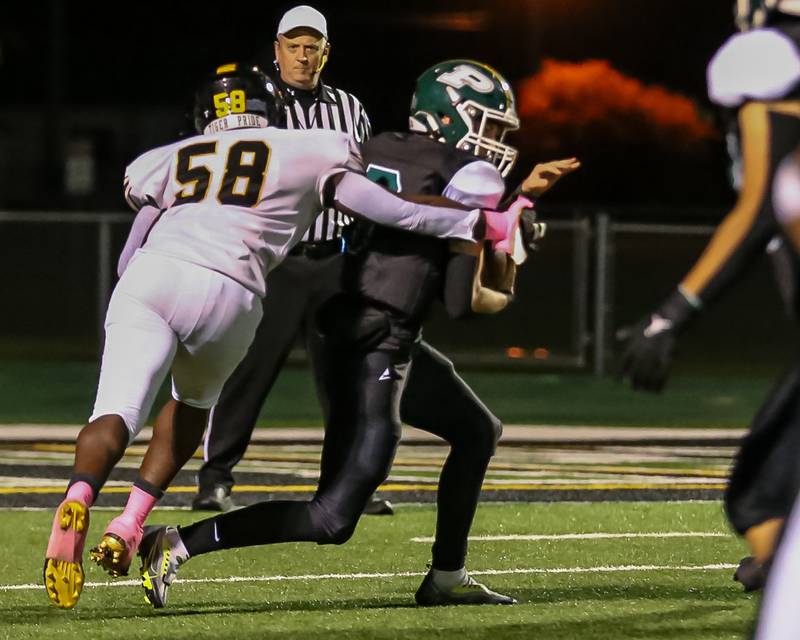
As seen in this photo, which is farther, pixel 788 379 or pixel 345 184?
pixel 345 184

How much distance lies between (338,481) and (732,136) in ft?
5.80

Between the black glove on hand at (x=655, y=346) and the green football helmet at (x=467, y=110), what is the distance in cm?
184

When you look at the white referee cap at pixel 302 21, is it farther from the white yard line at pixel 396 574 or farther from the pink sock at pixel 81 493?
the pink sock at pixel 81 493

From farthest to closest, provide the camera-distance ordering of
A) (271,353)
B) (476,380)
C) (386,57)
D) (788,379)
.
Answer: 1. (386,57)
2. (476,380)
3. (271,353)
4. (788,379)

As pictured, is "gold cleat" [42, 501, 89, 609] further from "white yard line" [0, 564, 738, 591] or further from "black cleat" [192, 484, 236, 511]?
"black cleat" [192, 484, 236, 511]

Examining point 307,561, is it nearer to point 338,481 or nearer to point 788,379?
point 338,481

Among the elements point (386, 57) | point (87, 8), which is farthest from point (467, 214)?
point (87, 8)

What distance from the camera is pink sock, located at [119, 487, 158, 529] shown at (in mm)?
5977

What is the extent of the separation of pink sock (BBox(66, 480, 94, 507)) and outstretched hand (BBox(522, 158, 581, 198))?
155 cm

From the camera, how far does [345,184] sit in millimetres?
5863

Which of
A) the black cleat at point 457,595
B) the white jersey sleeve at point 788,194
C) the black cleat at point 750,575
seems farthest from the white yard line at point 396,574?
the white jersey sleeve at point 788,194

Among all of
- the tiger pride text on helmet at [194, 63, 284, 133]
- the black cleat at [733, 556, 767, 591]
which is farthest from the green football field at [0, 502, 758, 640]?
the tiger pride text on helmet at [194, 63, 284, 133]

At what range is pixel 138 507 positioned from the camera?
603cm

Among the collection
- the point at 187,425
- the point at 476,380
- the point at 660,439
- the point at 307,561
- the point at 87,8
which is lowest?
the point at 87,8
